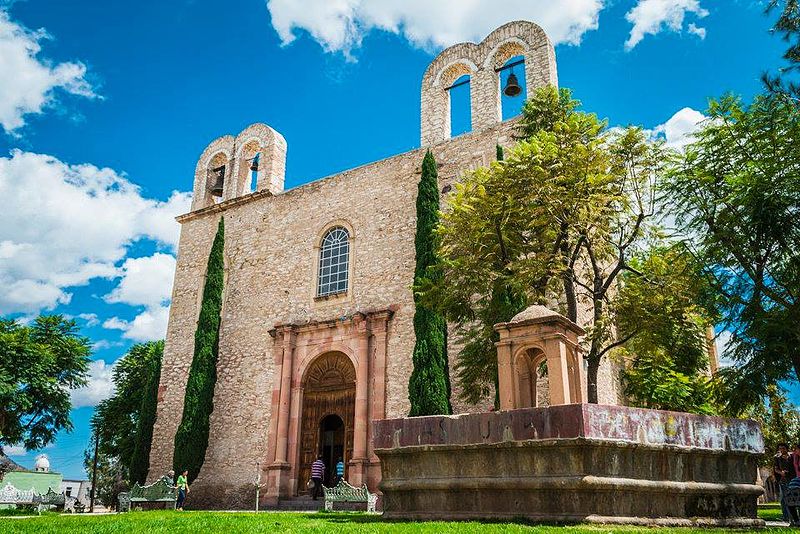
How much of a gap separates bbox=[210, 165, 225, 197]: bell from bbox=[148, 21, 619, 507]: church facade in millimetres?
2559

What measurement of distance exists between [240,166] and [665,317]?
1707 cm

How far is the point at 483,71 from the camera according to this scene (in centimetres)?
1950

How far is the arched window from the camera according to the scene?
63.8 feet

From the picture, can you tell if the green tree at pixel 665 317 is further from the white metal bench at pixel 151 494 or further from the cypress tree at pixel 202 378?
the cypress tree at pixel 202 378

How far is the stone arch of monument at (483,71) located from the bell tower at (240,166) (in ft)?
20.8

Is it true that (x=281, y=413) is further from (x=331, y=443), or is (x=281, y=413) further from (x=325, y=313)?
(x=325, y=313)

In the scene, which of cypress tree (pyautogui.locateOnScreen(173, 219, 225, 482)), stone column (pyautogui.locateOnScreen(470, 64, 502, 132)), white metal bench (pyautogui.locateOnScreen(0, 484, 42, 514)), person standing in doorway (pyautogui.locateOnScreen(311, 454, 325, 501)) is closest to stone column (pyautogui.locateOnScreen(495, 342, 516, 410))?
person standing in doorway (pyautogui.locateOnScreen(311, 454, 325, 501))

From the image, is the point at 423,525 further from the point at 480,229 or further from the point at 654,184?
the point at 654,184

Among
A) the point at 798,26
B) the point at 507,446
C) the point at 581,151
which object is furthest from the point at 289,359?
the point at 798,26

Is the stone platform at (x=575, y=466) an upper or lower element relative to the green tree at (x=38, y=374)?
lower

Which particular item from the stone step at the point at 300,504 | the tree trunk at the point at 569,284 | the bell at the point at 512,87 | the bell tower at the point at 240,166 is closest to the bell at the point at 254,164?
the bell tower at the point at 240,166

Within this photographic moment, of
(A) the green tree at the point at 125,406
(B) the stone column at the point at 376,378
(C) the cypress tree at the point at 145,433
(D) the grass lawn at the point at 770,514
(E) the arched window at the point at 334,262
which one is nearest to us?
(D) the grass lawn at the point at 770,514

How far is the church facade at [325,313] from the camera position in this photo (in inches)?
691

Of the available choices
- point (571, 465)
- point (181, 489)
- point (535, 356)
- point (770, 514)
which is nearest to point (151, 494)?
point (181, 489)
